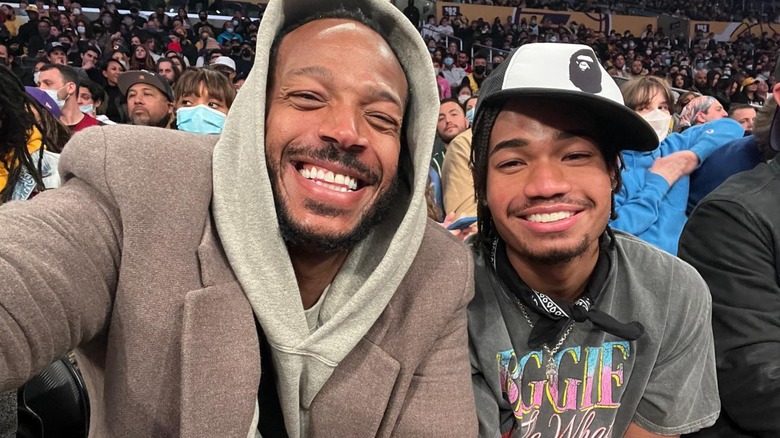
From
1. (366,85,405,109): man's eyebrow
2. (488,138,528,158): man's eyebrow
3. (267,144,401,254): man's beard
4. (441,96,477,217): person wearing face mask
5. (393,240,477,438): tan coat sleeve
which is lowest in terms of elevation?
(441,96,477,217): person wearing face mask

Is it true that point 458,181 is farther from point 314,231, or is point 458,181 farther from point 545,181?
point 314,231

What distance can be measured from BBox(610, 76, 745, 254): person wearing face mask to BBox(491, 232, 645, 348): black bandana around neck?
2.71ft

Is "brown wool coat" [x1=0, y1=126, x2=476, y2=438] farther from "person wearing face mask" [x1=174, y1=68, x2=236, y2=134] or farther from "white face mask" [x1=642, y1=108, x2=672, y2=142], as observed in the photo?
"white face mask" [x1=642, y1=108, x2=672, y2=142]

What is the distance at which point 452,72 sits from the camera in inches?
489

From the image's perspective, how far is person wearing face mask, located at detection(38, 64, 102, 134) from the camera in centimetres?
490

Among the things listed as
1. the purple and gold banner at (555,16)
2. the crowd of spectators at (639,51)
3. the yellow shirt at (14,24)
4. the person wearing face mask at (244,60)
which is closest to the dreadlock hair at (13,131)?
the person wearing face mask at (244,60)

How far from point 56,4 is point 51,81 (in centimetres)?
956

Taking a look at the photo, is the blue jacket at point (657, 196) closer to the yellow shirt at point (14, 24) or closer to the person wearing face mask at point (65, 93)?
the person wearing face mask at point (65, 93)

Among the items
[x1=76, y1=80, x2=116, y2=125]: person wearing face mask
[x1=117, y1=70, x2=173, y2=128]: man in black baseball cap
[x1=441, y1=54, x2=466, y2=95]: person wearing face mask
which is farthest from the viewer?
[x1=441, y1=54, x2=466, y2=95]: person wearing face mask

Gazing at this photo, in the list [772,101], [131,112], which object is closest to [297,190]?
[772,101]

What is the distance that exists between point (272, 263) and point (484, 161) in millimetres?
650

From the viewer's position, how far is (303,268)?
1378 mm

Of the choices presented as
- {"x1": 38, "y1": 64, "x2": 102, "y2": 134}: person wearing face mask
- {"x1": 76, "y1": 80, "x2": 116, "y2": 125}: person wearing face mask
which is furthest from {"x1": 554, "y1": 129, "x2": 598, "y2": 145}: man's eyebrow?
{"x1": 76, "y1": 80, "x2": 116, "y2": 125}: person wearing face mask

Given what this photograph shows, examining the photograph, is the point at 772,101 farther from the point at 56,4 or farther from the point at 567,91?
the point at 56,4
